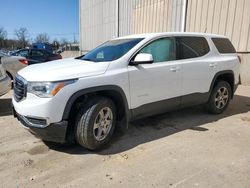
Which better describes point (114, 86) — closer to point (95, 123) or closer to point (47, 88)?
point (95, 123)

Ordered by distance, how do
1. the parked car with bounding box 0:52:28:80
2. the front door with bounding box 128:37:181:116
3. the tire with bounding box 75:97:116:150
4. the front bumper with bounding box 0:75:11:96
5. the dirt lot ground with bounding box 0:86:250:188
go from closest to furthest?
the dirt lot ground with bounding box 0:86:250:188, the tire with bounding box 75:97:116:150, the front door with bounding box 128:37:181:116, the front bumper with bounding box 0:75:11:96, the parked car with bounding box 0:52:28:80

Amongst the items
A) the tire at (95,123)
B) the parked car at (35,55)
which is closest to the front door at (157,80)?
the tire at (95,123)

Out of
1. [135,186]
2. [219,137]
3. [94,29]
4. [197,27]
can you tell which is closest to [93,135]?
[135,186]

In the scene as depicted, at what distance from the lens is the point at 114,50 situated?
418cm

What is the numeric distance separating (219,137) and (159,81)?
1.37 m

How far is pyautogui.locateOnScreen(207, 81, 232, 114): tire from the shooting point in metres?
5.22

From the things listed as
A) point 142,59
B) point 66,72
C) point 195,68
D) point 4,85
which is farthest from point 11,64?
point 195,68

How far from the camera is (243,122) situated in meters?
4.96

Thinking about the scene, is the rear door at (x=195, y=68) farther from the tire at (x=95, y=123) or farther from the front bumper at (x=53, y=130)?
the front bumper at (x=53, y=130)

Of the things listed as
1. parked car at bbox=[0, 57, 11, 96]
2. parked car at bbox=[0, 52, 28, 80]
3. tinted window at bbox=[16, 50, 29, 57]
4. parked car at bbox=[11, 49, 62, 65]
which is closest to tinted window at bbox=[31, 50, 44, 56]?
parked car at bbox=[11, 49, 62, 65]

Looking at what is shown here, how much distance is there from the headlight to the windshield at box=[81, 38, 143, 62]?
0.95m

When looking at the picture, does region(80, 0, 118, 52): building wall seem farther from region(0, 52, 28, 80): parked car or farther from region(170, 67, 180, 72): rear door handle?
region(170, 67, 180, 72): rear door handle

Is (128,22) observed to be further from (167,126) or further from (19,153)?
(19,153)

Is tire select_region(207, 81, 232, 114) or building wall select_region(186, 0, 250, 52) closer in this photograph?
tire select_region(207, 81, 232, 114)
